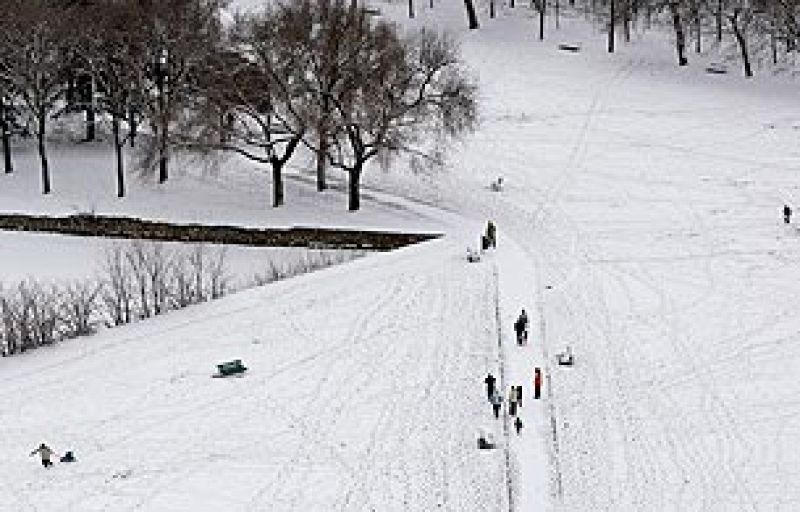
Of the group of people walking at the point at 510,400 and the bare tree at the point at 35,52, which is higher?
the bare tree at the point at 35,52

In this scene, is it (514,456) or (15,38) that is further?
(15,38)

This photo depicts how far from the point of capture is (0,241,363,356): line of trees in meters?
44.7

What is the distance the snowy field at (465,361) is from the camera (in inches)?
1382

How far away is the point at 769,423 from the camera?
38.0m

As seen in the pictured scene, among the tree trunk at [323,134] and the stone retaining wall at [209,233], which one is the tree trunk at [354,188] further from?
the stone retaining wall at [209,233]

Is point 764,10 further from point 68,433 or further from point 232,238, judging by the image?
point 68,433

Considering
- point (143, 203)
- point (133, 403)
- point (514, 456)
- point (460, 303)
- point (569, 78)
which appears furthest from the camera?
point (569, 78)

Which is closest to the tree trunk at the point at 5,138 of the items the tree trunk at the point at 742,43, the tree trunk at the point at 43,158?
the tree trunk at the point at 43,158

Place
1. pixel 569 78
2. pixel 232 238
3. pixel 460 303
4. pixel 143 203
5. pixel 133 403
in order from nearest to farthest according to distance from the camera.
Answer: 1. pixel 133 403
2. pixel 460 303
3. pixel 232 238
4. pixel 143 203
5. pixel 569 78

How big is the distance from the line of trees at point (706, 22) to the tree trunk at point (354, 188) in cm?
3313

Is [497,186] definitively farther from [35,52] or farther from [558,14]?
[558,14]

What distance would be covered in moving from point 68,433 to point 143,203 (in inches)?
898

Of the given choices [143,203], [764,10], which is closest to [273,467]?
[143,203]

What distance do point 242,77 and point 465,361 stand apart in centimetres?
2132
